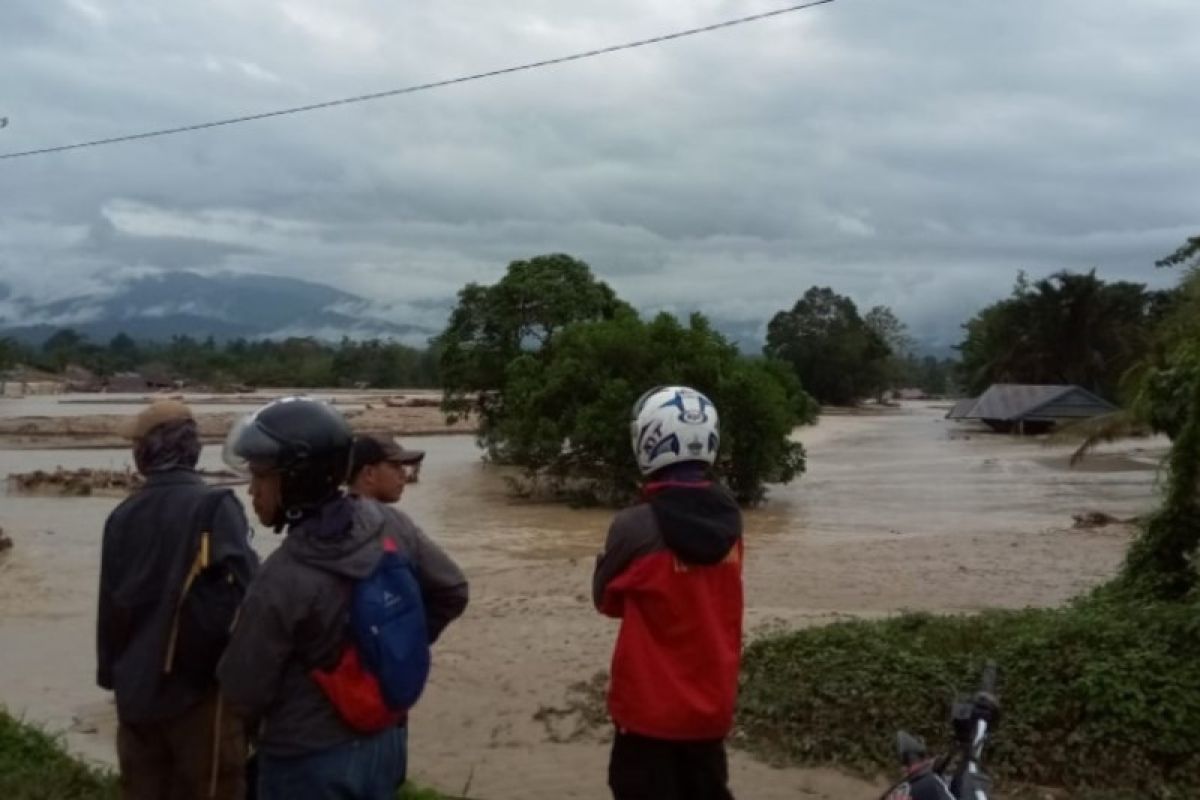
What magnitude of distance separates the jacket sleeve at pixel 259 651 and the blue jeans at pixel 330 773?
0.50 feet

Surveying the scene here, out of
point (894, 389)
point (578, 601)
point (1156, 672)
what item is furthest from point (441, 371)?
point (894, 389)

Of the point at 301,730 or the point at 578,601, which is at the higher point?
the point at 301,730

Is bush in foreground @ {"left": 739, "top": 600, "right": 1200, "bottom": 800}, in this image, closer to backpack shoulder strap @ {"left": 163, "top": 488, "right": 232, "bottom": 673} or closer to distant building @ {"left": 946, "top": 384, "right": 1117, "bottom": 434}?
backpack shoulder strap @ {"left": 163, "top": 488, "right": 232, "bottom": 673}

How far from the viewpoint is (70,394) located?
9869 cm

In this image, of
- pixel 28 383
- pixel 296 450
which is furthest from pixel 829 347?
pixel 296 450

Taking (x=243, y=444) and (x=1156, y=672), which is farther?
(x=1156, y=672)

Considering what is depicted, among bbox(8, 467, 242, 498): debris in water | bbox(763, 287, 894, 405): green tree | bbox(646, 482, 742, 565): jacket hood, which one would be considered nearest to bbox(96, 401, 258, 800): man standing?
bbox(646, 482, 742, 565): jacket hood

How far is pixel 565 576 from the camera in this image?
1589cm

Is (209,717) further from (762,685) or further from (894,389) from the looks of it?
(894,389)

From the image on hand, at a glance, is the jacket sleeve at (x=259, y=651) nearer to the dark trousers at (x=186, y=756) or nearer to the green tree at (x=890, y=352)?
the dark trousers at (x=186, y=756)

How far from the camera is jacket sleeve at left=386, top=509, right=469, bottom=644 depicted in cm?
337

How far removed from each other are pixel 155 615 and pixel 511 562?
1510 cm

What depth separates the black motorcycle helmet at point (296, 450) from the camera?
3.15m

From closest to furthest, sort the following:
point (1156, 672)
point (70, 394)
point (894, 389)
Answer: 1. point (1156, 672)
2. point (70, 394)
3. point (894, 389)
